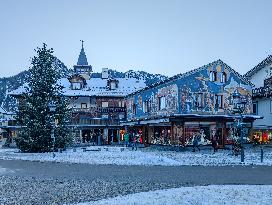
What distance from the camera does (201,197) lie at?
10617 mm

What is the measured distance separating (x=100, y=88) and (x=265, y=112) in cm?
2630

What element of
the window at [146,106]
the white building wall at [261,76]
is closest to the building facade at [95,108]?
the window at [146,106]

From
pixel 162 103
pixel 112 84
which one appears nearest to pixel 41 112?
pixel 162 103

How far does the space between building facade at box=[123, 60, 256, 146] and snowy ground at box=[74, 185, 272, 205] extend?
23.3 m

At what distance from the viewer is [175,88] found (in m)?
36.5

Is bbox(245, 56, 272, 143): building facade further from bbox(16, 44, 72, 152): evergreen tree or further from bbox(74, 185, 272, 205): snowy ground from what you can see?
bbox(74, 185, 272, 205): snowy ground

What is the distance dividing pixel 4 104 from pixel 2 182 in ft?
333

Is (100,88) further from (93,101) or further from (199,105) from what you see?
(199,105)

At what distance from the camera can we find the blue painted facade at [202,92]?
119ft

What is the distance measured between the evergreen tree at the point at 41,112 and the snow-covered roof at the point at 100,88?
21.9 metres

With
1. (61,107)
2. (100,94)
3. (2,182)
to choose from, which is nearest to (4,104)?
(100,94)

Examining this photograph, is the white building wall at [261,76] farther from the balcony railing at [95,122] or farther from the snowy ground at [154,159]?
the balcony railing at [95,122]

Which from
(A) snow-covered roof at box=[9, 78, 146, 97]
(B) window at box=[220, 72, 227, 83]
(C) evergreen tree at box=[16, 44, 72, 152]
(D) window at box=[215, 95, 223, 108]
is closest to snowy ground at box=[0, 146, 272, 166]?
(C) evergreen tree at box=[16, 44, 72, 152]

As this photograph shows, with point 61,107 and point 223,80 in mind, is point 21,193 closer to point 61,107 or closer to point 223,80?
point 61,107
